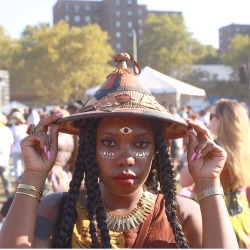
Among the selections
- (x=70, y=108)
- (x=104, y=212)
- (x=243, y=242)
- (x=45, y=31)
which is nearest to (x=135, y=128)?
(x=104, y=212)

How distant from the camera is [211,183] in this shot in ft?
7.35

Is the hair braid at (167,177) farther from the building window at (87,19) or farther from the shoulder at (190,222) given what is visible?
the building window at (87,19)

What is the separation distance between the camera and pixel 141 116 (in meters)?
2.09

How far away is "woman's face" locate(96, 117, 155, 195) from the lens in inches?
83.8

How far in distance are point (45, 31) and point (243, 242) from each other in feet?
137

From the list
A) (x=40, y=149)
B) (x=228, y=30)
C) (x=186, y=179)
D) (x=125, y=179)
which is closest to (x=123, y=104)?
(x=125, y=179)

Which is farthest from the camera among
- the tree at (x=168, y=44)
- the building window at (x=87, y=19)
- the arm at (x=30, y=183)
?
the tree at (x=168, y=44)

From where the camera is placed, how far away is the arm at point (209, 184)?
2.14 meters

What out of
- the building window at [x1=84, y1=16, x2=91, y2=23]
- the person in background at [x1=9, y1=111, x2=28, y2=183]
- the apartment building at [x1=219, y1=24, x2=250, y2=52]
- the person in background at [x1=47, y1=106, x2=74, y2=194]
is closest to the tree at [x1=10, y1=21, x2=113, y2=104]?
the building window at [x1=84, y1=16, x2=91, y2=23]

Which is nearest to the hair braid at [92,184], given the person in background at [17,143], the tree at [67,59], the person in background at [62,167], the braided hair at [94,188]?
the braided hair at [94,188]

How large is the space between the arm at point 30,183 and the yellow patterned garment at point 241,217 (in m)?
2.31

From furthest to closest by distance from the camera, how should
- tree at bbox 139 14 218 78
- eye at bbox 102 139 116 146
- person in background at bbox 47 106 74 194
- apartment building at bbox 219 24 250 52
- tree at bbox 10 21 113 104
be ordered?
tree at bbox 139 14 218 78 < tree at bbox 10 21 113 104 < person in background at bbox 47 106 74 194 < apartment building at bbox 219 24 250 52 < eye at bbox 102 139 116 146

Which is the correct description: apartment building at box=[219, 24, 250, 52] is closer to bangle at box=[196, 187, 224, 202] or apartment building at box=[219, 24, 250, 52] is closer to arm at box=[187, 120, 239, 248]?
arm at box=[187, 120, 239, 248]

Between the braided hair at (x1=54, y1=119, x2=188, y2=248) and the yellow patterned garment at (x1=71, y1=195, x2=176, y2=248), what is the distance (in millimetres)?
34
